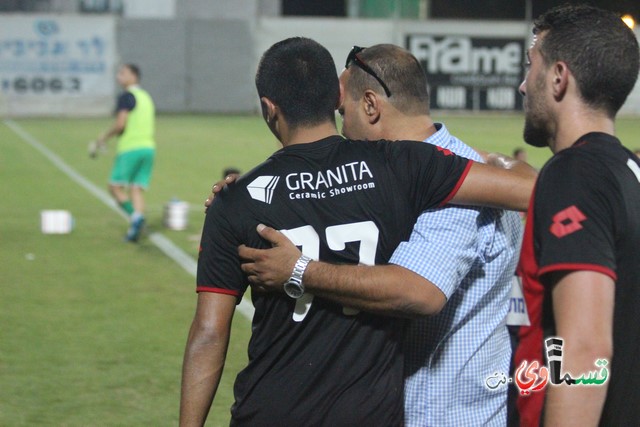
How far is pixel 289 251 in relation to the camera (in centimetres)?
311

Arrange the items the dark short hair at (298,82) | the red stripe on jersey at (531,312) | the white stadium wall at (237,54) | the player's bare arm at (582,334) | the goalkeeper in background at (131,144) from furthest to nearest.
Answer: the white stadium wall at (237,54)
the goalkeeper in background at (131,144)
the dark short hair at (298,82)
the red stripe on jersey at (531,312)
the player's bare arm at (582,334)

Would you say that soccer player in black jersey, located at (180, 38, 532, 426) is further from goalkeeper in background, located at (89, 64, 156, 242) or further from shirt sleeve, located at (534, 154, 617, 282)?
goalkeeper in background, located at (89, 64, 156, 242)

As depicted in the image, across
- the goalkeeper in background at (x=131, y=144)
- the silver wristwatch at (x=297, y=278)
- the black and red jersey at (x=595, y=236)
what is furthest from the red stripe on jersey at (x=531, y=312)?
the goalkeeper in background at (x=131, y=144)

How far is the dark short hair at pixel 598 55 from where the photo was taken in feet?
8.59

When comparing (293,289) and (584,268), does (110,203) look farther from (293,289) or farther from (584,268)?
(584,268)

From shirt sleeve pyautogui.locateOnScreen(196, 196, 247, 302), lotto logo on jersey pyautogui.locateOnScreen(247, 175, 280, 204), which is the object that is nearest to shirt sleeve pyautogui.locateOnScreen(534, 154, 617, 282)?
lotto logo on jersey pyautogui.locateOnScreen(247, 175, 280, 204)

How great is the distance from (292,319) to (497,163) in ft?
→ 3.42

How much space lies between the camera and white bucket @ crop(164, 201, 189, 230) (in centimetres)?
1445

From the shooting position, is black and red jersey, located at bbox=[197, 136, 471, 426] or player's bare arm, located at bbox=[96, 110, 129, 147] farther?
player's bare arm, located at bbox=[96, 110, 129, 147]

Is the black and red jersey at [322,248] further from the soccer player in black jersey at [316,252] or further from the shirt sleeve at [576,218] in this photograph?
the shirt sleeve at [576,218]

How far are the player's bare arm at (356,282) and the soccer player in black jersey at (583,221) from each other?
0.39 meters

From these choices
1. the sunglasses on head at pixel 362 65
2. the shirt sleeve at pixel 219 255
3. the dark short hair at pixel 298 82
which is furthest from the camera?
the sunglasses on head at pixel 362 65

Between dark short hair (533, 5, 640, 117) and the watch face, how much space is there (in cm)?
99

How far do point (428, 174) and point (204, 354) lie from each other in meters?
0.90
